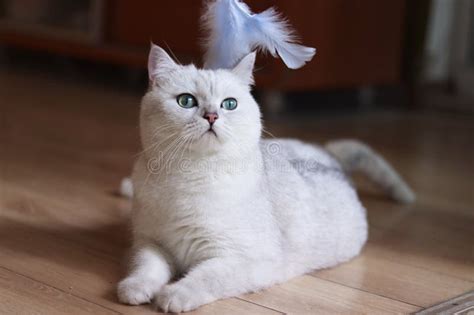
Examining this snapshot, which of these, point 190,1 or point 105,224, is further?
point 190,1

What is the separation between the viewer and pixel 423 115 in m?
3.57

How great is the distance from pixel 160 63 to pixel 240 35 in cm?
16

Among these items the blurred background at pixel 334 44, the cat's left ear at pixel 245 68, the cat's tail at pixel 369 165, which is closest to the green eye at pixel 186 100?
the cat's left ear at pixel 245 68

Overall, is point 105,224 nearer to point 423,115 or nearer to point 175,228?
point 175,228

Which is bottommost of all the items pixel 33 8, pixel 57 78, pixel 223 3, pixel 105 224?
pixel 105 224

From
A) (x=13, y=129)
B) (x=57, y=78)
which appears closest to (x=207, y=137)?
(x=13, y=129)

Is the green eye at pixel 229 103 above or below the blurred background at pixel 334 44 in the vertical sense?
below

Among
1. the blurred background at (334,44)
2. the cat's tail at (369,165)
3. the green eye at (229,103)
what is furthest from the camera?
the blurred background at (334,44)

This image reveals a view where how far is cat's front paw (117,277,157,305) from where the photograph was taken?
1334 mm

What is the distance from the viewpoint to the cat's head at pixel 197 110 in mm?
1359

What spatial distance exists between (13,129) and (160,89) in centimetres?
160

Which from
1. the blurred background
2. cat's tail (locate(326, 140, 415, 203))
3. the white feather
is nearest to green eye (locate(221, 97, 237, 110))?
the white feather

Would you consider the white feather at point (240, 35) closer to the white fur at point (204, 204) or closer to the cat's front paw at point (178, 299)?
the white fur at point (204, 204)

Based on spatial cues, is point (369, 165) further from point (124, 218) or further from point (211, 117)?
point (211, 117)
